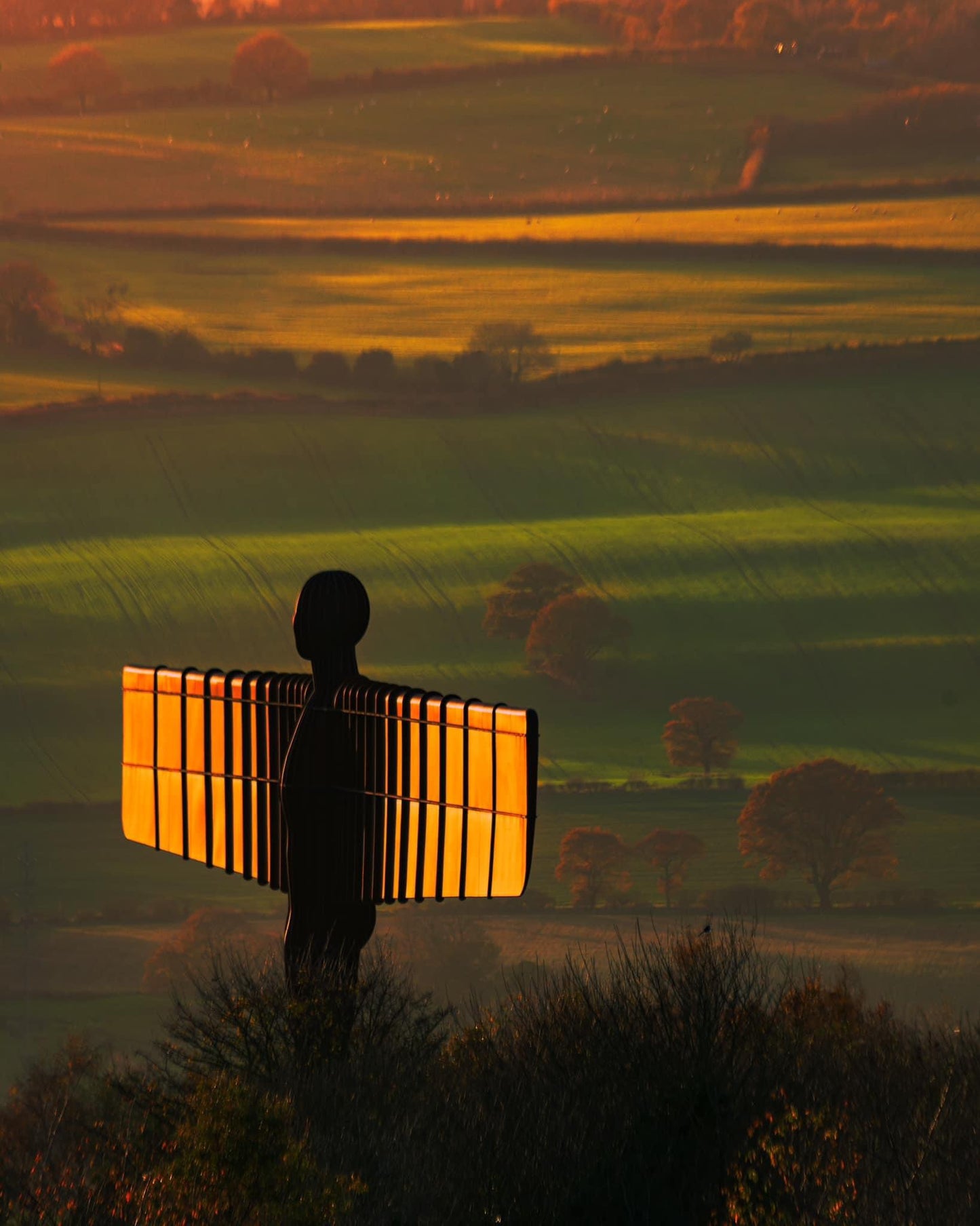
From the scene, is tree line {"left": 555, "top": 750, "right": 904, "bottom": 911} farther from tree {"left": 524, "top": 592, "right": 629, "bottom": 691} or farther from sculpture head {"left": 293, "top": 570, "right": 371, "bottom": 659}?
sculpture head {"left": 293, "top": 570, "right": 371, "bottom": 659}

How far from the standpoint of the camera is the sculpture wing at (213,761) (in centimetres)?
1572

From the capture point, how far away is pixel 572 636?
19538 cm

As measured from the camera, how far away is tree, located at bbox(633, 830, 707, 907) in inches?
6599

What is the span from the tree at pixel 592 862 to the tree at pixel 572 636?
3044cm

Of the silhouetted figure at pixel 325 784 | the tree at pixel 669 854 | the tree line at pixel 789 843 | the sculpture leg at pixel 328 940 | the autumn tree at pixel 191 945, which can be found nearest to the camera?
the silhouetted figure at pixel 325 784

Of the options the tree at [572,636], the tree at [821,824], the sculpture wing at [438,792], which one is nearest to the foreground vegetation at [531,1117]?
the sculpture wing at [438,792]

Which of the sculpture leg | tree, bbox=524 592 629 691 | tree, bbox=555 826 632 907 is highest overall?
tree, bbox=524 592 629 691

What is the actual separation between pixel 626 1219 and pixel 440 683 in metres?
175

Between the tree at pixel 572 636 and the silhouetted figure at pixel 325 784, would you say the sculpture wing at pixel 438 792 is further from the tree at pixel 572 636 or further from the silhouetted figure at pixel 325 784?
the tree at pixel 572 636

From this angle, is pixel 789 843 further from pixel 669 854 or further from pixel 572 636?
pixel 572 636

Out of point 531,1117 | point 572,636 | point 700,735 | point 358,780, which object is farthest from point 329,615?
point 572,636

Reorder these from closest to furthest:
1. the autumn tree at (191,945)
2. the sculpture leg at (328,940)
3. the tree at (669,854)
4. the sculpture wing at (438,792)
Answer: the sculpture wing at (438,792) → the sculpture leg at (328,940) → the autumn tree at (191,945) → the tree at (669,854)

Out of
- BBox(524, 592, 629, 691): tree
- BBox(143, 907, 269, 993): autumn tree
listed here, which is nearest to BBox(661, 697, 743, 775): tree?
BBox(524, 592, 629, 691): tree

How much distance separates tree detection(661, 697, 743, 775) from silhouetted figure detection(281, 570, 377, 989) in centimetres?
16711
